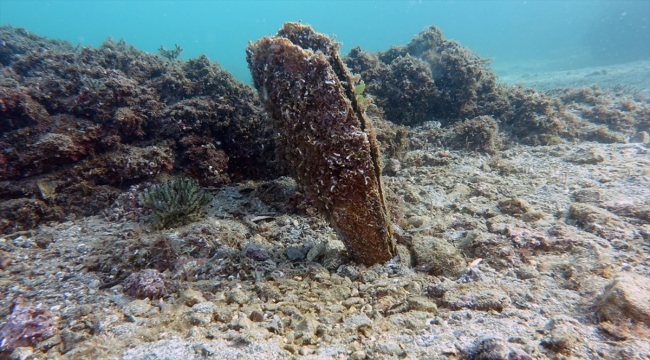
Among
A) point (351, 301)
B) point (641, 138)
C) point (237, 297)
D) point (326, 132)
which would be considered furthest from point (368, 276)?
point (641, 138)

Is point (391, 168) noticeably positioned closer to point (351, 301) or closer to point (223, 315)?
point (351, 301)

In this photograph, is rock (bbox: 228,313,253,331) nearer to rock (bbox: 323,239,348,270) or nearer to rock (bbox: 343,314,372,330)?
rock (bbox: 343,314,372,330)

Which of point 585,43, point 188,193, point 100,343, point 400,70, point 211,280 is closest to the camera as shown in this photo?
point 100,343

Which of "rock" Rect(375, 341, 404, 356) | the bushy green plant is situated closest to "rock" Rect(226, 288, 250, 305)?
"rock" Rect(375, 341, 404, 356)

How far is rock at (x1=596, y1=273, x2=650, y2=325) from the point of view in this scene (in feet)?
6.79

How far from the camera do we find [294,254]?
3.50 meters

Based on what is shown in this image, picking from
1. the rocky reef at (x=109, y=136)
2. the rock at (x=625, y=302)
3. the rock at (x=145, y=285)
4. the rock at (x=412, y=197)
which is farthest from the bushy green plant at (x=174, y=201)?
the rock at (x=625, y=302)

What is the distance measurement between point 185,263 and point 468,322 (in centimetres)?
283

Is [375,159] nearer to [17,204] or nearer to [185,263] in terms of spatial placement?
[185,263]

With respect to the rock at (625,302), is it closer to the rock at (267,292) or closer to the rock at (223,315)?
the rock at (267,292)

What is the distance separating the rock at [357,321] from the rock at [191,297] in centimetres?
135

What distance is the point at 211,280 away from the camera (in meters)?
3.09

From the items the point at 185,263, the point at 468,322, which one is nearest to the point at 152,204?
the point at 185,263

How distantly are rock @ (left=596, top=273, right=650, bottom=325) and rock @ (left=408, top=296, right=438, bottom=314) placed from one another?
1.17 meters
